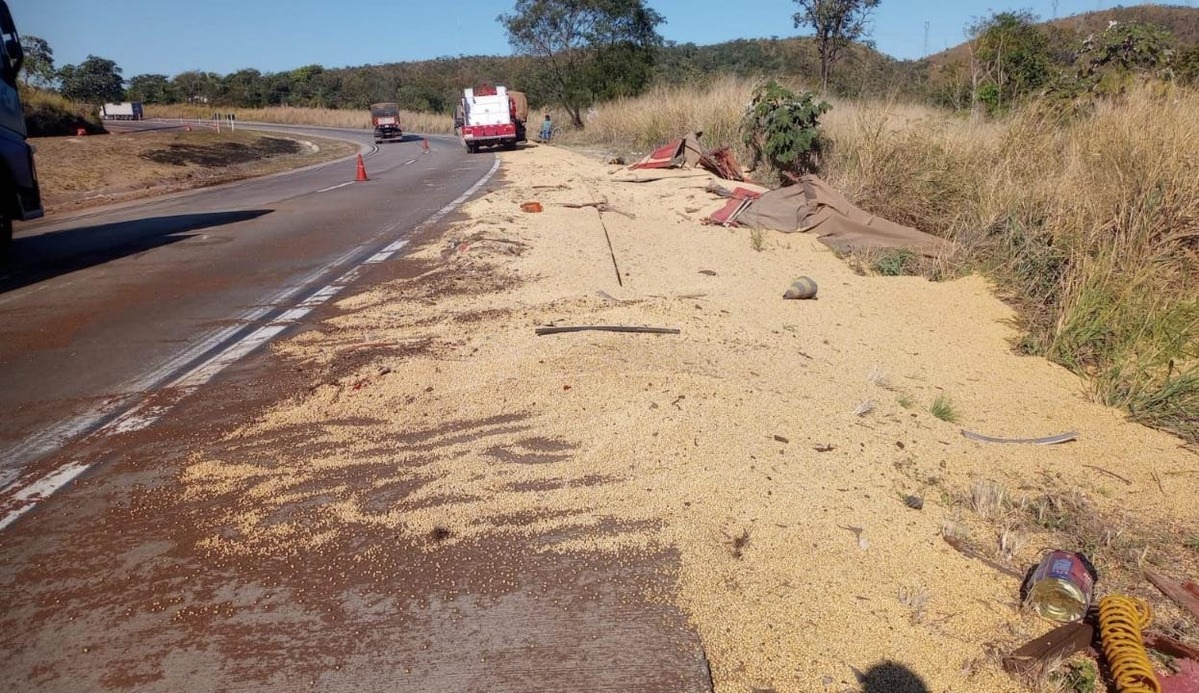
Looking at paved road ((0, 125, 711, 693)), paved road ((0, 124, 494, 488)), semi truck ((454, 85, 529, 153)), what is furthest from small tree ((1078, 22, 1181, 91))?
semi truck ((454, 85, 529, 153))

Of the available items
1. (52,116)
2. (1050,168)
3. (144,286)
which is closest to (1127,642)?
(1050,168)

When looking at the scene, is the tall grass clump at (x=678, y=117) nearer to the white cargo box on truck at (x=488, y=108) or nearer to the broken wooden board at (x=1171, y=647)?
the white cargo box on truck at (x=488, y=108)

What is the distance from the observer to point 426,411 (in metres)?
4.40

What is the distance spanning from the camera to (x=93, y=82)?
6003 centimetres

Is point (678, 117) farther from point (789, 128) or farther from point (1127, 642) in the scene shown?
point (1127, 642)

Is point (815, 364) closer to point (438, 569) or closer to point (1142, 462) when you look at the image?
point (1142, 462)

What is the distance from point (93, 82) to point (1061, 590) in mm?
72794

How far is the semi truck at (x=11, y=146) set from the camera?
10.3m

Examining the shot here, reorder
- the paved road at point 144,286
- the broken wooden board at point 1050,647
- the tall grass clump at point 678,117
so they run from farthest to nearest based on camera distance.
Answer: the tall grass clump at point 678,117 < the paved road at point 144,286 < the broken wooden board at point 1050,647

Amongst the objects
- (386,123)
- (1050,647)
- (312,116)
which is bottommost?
(1050,647)

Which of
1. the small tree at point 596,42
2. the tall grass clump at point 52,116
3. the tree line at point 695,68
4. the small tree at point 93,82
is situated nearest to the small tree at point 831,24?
the tree line at point 695,68

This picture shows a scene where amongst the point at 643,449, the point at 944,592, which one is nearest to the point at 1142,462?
the point at 944,592

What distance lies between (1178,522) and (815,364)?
7.01 ft

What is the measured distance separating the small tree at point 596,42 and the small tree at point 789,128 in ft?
73.7
